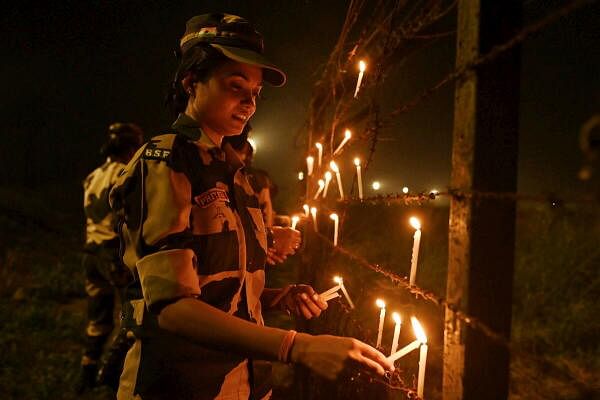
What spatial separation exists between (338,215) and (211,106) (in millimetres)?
1691

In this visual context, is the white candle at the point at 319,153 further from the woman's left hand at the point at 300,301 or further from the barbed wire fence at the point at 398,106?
the woman's left hand at the point at 300,301

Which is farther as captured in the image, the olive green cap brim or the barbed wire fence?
the olive green cap brim

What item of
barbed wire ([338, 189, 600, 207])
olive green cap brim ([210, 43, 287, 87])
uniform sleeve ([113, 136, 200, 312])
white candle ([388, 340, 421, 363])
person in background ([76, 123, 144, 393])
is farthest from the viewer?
person in background ([76, 123, 144, 393])

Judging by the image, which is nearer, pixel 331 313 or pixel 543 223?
pixel 331 313

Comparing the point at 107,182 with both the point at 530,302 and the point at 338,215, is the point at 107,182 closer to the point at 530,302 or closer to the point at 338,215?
the point at 338,215

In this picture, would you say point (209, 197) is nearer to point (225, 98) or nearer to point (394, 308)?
point (225, 98)

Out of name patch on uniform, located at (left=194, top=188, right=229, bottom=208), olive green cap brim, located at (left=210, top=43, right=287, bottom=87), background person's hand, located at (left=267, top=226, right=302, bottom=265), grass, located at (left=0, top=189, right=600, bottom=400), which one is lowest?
grass, located at (left=0, top=189, right=600, bottom=400)

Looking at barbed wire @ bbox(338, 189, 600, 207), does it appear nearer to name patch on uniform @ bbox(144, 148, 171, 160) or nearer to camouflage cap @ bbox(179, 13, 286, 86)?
camouflage cap @ bbox(179, 13, 286, 86)

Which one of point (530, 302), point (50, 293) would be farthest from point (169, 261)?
point (50, 293)

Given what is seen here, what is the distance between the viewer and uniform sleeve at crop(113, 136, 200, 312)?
1.28m

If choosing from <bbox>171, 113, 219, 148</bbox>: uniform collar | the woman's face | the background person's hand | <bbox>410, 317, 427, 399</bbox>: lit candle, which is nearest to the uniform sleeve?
<bbox>171, 113, 219, 148</bbox>: uniform collar

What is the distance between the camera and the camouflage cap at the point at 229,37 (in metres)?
1.59

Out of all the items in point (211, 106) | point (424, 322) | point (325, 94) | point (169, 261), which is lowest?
point (424, 322)

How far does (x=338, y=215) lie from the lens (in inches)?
124
